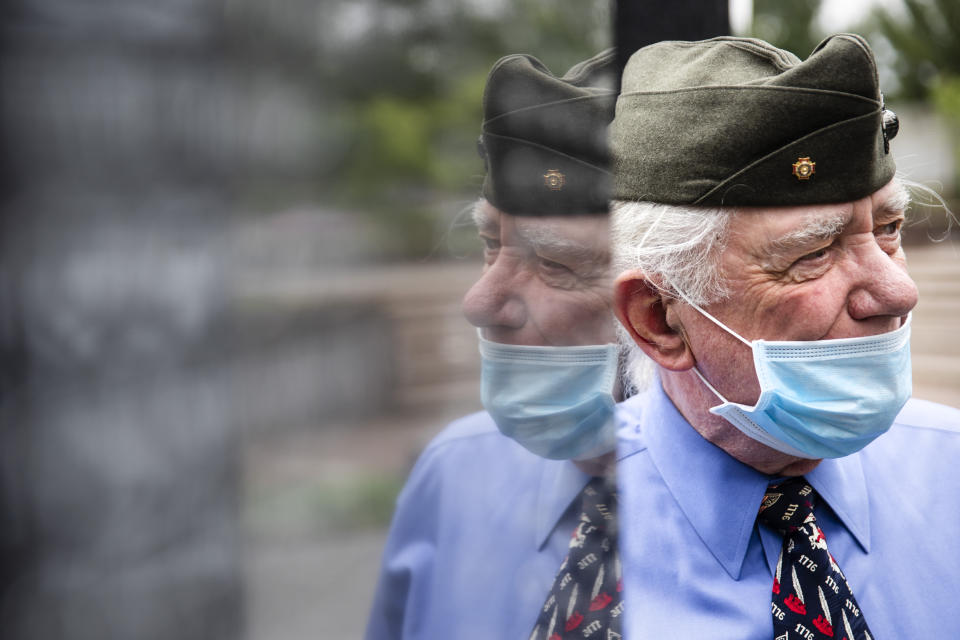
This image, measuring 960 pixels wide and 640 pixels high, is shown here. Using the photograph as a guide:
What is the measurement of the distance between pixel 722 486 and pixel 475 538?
0.89 metres

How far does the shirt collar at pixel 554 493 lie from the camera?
60 cm

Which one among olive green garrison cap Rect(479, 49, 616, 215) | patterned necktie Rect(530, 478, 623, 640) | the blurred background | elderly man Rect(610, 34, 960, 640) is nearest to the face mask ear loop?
elderly man Rect(610, 34, 960, 640)

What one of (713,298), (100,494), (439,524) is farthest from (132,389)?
(713,298)

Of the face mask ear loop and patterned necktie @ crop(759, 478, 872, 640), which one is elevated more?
the face mask ear loop

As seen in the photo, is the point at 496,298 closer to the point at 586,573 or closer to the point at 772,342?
the point at 586,573

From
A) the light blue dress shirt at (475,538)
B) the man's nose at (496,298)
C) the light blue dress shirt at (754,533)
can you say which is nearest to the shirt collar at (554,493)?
the light blue dress shirt at (475,538)

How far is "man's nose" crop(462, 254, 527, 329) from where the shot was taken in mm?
489

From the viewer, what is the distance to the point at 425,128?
0.40 meters

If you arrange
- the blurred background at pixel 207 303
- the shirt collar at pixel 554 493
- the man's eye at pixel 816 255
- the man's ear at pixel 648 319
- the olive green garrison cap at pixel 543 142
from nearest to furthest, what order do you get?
the blurred background at pixel 207 303 < the olive green garrison cap at pixel 543 142 < the shirt collar at pixel 554 493 < the man's eye at pixel 816 255 < the man's ear at pixel 648 319

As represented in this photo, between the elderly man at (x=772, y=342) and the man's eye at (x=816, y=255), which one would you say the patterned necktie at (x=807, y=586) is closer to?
the elderly man at (x=772, y=342)

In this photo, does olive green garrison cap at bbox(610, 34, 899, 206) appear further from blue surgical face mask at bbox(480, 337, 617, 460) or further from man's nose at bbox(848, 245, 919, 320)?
blue surgical face mask at bbox(480, 337, 617, 460)

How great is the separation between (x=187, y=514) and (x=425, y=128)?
21 cm

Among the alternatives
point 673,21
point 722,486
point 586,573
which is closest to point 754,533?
point 722,486

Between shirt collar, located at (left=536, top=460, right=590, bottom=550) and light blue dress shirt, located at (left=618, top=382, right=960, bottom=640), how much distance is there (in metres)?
0.62
